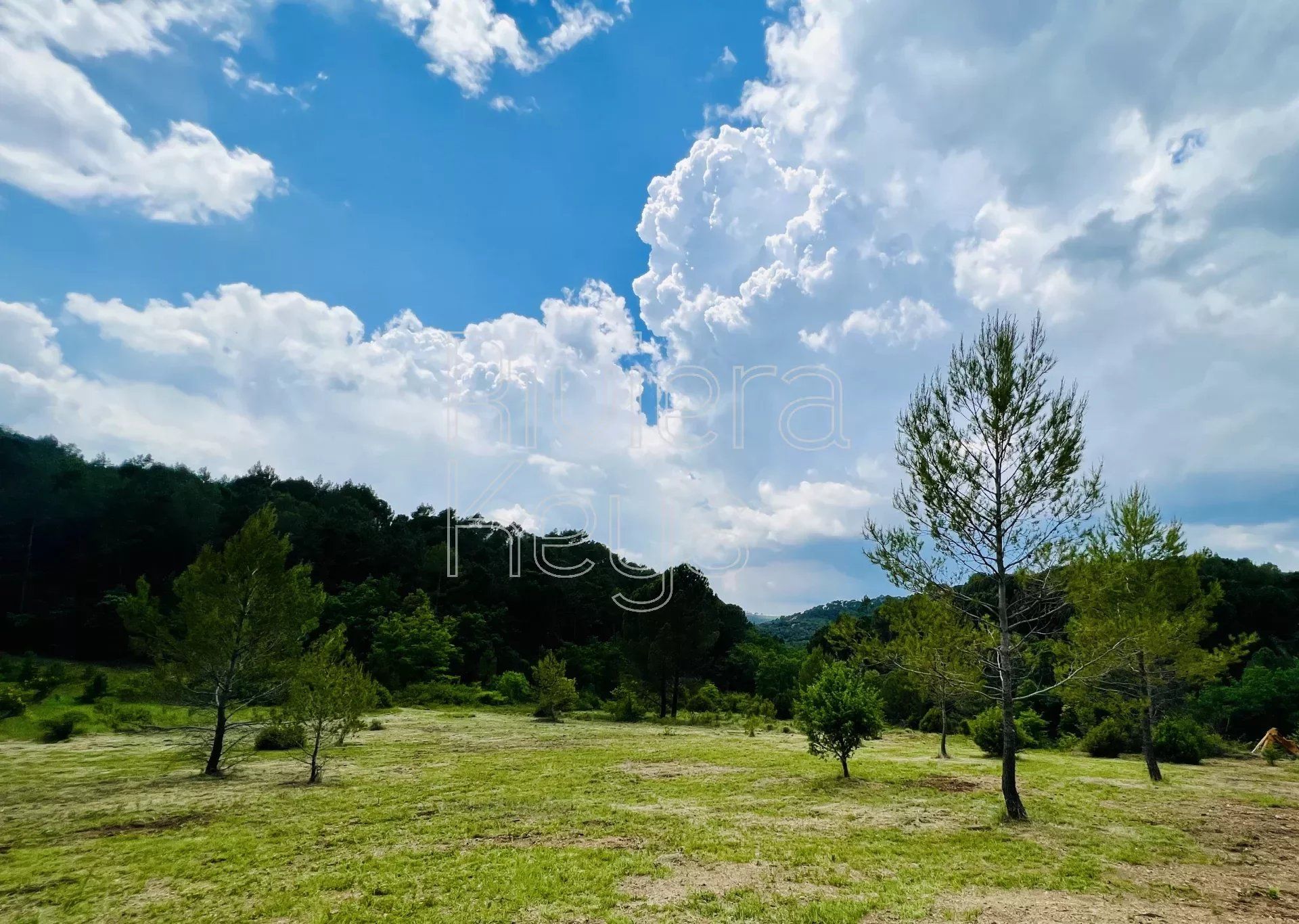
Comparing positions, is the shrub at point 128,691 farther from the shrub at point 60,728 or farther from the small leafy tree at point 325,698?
the small leafy tree at point 325,698

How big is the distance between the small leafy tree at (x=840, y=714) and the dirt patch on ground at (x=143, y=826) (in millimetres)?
14029

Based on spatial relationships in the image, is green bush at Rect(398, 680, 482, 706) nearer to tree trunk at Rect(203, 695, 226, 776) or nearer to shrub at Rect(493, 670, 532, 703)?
shrub at Rect(493, 670, 532, 703)

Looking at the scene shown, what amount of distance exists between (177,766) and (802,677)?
35.4 meters

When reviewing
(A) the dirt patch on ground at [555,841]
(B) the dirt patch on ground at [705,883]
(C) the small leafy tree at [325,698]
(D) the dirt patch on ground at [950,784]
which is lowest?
(D) the dirt patch on ground at [950,784]

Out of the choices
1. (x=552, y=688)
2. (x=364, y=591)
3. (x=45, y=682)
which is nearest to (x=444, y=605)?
(x=364, y=591)

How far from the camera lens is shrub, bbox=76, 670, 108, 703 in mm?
29984

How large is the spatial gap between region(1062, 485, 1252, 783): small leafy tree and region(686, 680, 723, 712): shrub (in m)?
27.8

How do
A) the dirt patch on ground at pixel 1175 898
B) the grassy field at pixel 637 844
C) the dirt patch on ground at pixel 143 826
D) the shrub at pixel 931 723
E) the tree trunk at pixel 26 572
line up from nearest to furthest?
1. the dirt patch on ground at pixel 1175 898
2. the grassy field at pixel 637 844
3. the dirt patch on ground at pixel 143 826
4. the shrub at pixel 931 723
5. the tree trunk at pixel 26 572

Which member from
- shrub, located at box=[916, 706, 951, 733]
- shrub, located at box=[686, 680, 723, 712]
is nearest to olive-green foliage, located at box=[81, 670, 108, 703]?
shrub, located at box=[686, 680, 723, 712]

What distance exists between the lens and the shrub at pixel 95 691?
30.0 meters

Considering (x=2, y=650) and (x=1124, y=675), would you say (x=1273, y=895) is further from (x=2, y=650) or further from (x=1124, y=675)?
(x=2, y=650)

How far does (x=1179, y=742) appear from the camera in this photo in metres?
20.8

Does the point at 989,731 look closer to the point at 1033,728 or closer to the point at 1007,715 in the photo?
the point at 1033,728

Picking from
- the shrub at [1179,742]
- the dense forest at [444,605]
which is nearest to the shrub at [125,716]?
the dense forest at [444,605]
